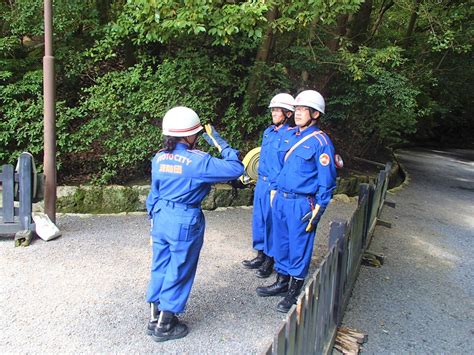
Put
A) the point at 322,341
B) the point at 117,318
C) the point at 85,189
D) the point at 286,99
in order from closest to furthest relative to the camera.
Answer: the point at 322,341 < the point at 117,318 < the point at 286,99 < the point at 85,189

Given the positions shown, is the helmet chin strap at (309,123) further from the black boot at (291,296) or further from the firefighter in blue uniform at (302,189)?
the black boot at (291,296)

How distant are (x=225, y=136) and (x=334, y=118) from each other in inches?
110

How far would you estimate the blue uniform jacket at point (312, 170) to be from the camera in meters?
3.74

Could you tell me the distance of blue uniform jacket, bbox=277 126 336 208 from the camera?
3736 millimetres

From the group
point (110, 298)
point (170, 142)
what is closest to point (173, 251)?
point (170, 142)

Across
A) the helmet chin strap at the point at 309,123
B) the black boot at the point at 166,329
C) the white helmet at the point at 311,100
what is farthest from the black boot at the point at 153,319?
the white helmet at the point at 311,100

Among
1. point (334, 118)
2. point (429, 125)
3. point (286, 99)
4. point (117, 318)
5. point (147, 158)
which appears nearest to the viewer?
point (117, 318)

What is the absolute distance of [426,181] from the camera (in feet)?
41.3

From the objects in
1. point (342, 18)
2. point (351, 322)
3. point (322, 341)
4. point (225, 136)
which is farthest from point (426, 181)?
point (322, 341)

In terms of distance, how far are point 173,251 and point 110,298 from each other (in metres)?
1.17

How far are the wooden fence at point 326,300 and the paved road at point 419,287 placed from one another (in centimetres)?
30

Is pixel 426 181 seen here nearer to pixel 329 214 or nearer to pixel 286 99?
pixel 329 214

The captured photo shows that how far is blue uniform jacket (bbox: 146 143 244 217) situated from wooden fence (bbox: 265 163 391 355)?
0.97 metres

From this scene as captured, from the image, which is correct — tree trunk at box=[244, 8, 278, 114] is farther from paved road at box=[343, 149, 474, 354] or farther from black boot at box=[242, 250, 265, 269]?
black boot at box=[242, 250, 265, 269]
